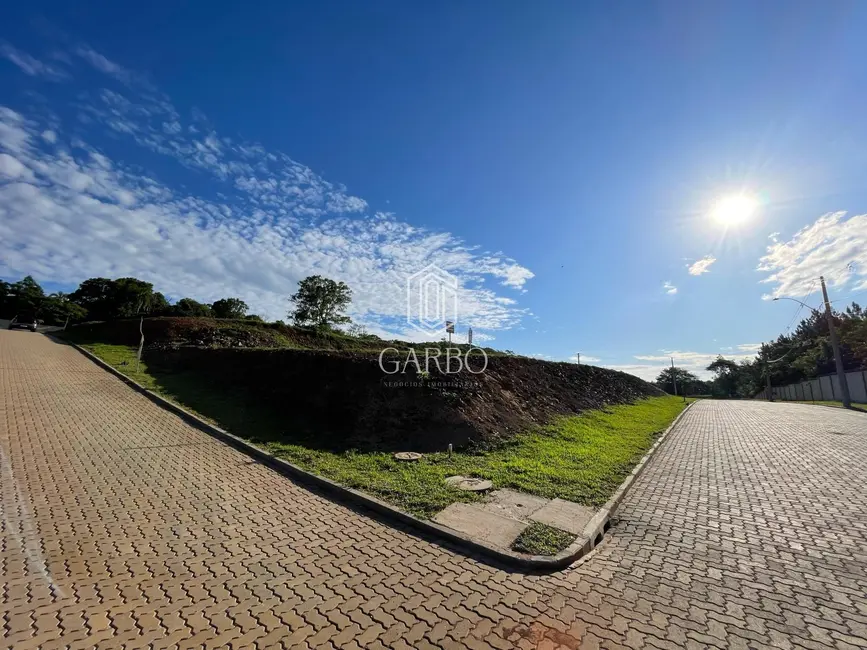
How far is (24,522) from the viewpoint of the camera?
171 inches

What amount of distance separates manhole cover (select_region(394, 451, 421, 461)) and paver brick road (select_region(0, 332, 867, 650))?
2.19m

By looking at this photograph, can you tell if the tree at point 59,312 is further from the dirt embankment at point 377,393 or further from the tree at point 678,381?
the tree at point 678,381

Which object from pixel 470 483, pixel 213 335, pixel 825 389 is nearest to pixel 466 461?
pixel 470 483

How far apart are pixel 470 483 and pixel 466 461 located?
132cm

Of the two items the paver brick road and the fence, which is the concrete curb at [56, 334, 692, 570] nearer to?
the paver brick road

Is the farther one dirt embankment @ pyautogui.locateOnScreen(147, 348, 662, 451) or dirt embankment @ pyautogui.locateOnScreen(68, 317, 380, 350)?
dirt embankment @ pyautogui.locateOnScreen(68, 317, 380, 350)

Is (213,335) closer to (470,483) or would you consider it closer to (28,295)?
(470,483)

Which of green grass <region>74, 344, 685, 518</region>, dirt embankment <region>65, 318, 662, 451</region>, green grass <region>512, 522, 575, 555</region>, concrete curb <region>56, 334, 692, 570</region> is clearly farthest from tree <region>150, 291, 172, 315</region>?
green grass <region>512, 522, 575, 555</region>

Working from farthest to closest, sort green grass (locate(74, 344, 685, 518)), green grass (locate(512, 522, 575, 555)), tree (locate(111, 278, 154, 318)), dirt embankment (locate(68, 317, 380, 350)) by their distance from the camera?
tree (locate(111, 278, 154, 318)) < dirt embankment (locate(68, 317, 380, 350)) < green grass (locate(74, 344, 685, 518)) < green grass (locate(512, 522, 575, 555))

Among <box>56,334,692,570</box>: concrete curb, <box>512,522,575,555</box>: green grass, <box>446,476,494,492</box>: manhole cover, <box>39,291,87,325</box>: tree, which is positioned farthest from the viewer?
<box>39,291,87,325</box>: tree

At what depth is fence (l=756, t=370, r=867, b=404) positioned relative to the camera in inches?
992

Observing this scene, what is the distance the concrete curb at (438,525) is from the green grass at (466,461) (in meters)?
0.17

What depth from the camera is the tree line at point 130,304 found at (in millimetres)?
26297

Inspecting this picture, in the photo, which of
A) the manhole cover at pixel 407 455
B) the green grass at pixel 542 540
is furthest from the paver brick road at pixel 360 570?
the manhole cover at pixel 407 455
